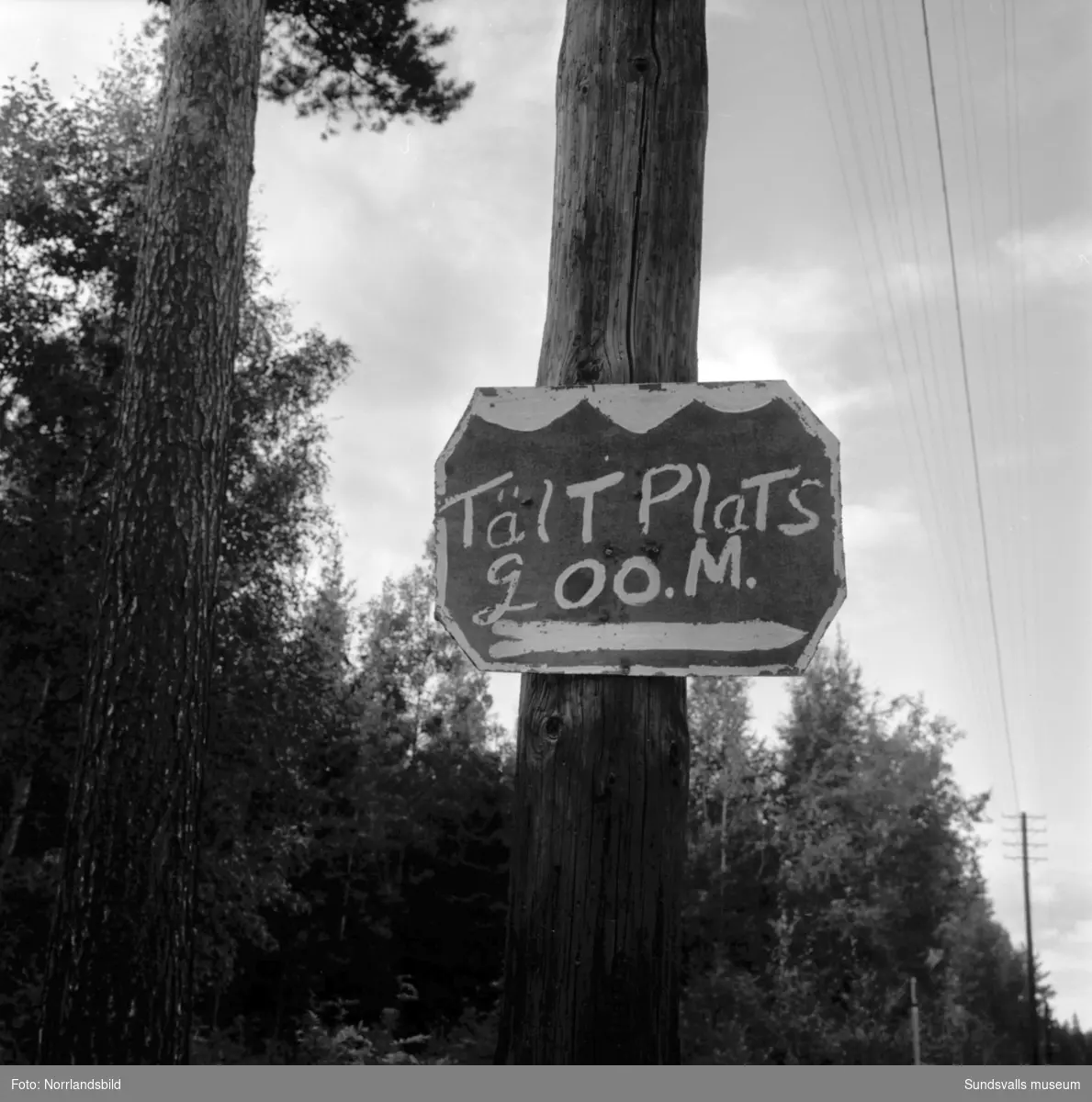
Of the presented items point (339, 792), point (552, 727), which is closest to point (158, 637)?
point (552, 727)

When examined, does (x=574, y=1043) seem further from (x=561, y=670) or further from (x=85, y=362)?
(x=85, y=362)

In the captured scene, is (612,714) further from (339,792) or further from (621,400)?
(339,792)

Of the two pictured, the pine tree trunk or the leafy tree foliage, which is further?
the leafy tree foliage

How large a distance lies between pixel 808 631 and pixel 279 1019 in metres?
27.3

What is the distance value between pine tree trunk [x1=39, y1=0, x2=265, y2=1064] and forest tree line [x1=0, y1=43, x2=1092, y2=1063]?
6.64 metres

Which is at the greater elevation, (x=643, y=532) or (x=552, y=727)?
(x=643, y=532)

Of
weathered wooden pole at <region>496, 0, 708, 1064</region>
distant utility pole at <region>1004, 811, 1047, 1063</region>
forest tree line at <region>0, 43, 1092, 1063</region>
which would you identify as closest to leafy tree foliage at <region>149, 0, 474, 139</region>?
forest tree line at <region>0, 43, 1092, 1063</region>

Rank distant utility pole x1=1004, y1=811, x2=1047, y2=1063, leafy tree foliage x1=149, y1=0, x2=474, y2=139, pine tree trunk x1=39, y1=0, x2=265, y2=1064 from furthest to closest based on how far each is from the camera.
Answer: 1. distant utility pole x1=1004, y1=811, x2=1047, y2=1063
2. leafy tree foliage x1=149, y1=0, x2=474, y2=139
3. pine tree trunk x1=39, y1=0, x2=265, y2=1064

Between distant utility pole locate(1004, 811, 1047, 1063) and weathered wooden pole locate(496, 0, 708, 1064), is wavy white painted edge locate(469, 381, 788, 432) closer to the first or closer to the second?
weathered wooden pole locate(496, 0, 708, 1064)

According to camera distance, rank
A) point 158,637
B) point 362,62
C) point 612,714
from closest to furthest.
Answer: point 612,714
point 158,637
point 362,62

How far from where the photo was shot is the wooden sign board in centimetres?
201

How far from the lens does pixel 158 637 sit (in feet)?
19.3

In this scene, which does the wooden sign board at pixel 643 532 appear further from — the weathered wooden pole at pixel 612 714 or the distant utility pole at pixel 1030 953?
the distant utility pole at pixel 1030 953

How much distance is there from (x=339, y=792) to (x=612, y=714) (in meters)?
27.6
